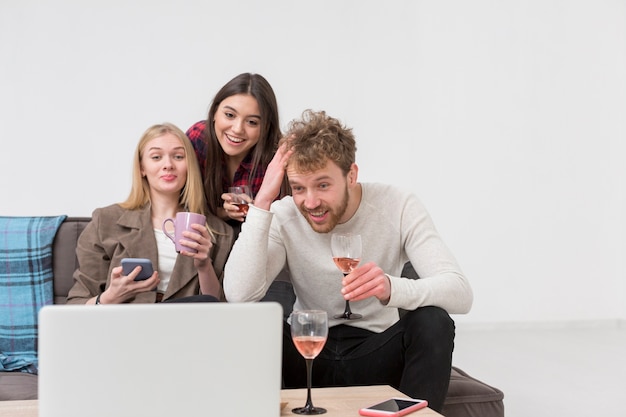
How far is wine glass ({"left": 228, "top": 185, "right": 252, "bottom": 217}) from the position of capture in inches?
110

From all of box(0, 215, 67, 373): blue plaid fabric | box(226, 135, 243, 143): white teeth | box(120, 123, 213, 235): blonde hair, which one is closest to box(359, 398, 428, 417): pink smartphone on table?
box(120, 123, 213, 235): blonde hair

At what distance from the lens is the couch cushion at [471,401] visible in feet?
7.65

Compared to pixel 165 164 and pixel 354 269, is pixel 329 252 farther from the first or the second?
pixel 165 164

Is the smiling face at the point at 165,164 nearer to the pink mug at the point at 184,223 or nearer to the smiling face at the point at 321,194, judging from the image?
the pink mug at the point at 184,223

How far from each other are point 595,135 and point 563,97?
1.36 ft

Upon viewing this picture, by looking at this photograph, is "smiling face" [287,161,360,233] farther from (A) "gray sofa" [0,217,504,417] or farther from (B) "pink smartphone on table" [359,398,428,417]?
(B) "pink smartphone on table" [359,398,428,417]

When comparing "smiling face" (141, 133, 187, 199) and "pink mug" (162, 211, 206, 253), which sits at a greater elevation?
"smiling face" (141, 133, 187, 199)

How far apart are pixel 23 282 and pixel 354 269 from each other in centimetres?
125

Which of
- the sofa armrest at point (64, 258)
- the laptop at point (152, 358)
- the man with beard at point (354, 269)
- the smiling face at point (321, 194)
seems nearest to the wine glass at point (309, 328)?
the laptop at point (152, 358)

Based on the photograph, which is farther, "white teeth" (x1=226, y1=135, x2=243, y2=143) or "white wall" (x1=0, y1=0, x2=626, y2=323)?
"white wall" (x1=0, y1=0, x2=626, y2=323)

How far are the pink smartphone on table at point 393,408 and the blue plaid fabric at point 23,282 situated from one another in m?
1.39

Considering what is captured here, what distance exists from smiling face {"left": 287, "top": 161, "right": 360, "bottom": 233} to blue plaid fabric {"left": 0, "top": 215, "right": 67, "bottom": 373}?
95 cm

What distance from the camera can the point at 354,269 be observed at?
2082mm

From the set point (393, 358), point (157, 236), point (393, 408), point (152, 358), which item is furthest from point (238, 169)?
point (152, 358)
